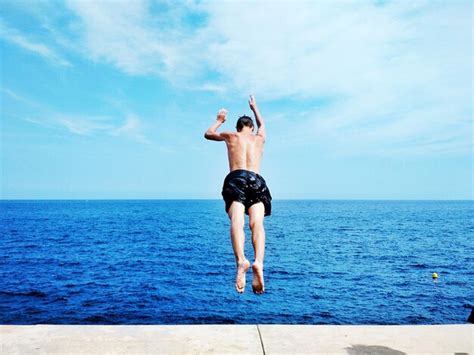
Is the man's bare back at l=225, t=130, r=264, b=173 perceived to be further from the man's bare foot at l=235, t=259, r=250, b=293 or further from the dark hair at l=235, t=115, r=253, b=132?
the man's bare foot at l=235, t=259, r=250, b=293

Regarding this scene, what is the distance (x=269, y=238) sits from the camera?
55.5 metres

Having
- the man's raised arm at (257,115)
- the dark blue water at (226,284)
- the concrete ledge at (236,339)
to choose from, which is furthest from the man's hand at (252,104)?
the dark blue water at (226,284)

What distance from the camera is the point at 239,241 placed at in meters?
5.61

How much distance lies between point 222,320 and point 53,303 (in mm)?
10398

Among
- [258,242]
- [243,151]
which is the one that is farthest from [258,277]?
[243,151]

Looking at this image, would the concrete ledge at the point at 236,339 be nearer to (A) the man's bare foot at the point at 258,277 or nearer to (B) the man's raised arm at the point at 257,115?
(A) the man's bare foot at the point at 258,277

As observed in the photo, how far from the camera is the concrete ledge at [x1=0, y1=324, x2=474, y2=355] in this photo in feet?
17.9

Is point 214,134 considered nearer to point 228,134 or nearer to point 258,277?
point 228,134

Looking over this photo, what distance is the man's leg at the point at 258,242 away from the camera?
18.0 feet

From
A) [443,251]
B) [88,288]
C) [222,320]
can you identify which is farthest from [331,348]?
[443,251]

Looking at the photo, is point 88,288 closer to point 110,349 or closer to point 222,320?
point 222,320

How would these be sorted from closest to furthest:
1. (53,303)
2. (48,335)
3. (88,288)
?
(48,335) < (53,303) < (88,288)

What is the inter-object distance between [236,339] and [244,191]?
2072 millimetres

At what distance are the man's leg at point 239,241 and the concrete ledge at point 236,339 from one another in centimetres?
84
